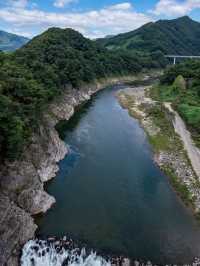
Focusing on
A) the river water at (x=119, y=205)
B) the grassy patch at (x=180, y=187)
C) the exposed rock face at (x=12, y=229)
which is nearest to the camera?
the exposed rock face at (x=12, y=229)

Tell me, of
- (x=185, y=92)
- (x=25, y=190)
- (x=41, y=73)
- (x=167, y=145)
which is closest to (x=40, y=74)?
(x=41, y=73)

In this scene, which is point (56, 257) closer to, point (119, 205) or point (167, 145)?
point (119, 205)

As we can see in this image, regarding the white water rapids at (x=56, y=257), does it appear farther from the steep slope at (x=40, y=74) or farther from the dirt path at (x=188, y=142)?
the dirt path at (x=188, y=142)

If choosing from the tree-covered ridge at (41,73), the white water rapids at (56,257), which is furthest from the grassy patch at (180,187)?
the tree-covered ridge at (41,73)

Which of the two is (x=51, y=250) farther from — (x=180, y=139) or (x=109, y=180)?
(x=180, y=139)

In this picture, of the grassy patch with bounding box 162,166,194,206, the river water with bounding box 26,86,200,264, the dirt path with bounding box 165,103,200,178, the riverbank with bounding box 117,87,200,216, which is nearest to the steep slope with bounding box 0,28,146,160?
the river water with bounding box 26,86,200,264
